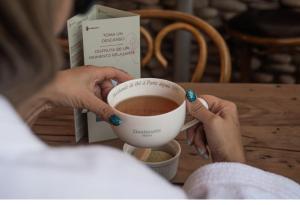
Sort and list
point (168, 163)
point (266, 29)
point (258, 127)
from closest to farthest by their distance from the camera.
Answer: point (168, 163), point (258, 127), point (266, 29)

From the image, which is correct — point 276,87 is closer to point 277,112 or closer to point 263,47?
point 277,112

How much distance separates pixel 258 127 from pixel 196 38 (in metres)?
0.50

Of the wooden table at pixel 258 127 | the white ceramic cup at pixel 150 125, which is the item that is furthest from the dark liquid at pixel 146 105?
the wooden table at pixel 258 127

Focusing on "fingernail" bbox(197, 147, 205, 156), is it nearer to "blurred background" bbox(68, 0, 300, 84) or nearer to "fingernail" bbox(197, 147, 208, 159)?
"fingernail" bbox(197, 147, 208, 159)

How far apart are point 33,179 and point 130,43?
590 millimetres

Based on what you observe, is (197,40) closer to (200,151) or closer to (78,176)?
(200,151)

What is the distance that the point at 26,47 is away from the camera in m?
0.43

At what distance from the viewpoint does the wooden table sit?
95 cm

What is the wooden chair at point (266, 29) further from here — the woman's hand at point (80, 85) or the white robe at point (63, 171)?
the white robe at point (63, 171)

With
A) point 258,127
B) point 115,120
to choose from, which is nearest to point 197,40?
point 258,127

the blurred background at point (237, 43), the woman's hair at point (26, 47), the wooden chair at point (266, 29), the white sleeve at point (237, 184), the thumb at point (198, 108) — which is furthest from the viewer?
the blurred background at point (237, 43)

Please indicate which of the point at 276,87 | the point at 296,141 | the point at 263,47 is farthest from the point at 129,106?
the point at 263,47

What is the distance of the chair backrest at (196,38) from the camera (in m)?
1.43

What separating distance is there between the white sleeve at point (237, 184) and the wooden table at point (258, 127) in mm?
146
